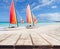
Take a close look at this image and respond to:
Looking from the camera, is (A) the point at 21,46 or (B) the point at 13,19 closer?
(A) the point at 21,46

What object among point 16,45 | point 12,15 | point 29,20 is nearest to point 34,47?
point 16,45

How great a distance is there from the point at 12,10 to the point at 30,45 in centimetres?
2544

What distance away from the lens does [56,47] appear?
196cm

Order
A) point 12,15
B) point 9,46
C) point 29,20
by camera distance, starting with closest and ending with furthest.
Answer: point 9,46, point 12,15, point 29,20

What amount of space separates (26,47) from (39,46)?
0.46 ft

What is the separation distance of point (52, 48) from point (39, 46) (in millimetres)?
145

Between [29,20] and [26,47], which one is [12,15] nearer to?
[29,20]

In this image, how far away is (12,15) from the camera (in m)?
26.6

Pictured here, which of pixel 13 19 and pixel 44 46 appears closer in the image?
pixel 44 46

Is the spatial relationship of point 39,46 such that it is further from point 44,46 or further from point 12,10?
point 12,10

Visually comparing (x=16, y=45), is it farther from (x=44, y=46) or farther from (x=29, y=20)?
(x=29, y=20)

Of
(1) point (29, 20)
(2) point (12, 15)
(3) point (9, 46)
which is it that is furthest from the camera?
(1) point (29, 20)

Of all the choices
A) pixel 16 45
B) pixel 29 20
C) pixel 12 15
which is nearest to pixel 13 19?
pixel 12 15

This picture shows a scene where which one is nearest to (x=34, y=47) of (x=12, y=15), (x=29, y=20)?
(x=12, y=15)
